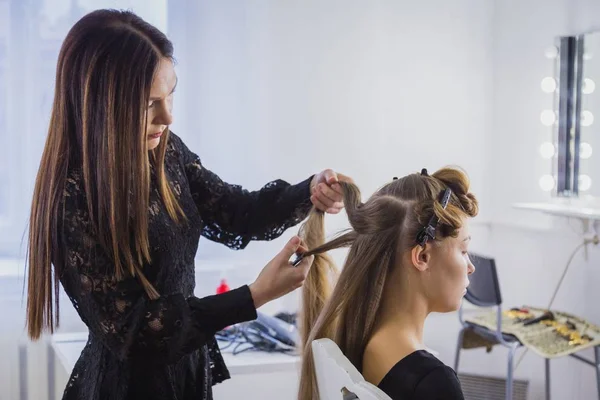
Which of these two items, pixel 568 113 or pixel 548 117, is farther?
pixel 548 117

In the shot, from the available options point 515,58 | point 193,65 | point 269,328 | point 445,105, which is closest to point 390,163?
point 445,105

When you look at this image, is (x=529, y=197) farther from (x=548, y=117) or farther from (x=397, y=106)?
(x=397, y=106)

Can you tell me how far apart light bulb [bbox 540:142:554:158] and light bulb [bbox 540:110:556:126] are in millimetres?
76

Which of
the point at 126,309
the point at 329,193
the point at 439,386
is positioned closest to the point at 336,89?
the point at 329,193

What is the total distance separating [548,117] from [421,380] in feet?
6.73

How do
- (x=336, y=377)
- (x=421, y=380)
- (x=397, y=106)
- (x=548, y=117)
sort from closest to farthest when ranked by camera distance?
(x=336, y=377) → (x=421, y=380) → (x=548, y=117) → (x=397, y=106)

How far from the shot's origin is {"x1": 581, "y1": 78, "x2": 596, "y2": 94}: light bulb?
8.94ft

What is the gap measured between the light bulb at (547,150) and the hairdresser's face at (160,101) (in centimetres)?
196

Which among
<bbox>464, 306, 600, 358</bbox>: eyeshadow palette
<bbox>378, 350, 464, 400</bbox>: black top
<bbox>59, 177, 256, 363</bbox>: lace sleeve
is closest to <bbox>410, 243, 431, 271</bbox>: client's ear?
<bbox>378, 350, 464, 400</bbox>: black top

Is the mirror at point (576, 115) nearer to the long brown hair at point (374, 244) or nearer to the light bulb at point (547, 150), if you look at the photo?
the light bulb at point (547, 150)

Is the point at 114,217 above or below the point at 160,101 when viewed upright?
below

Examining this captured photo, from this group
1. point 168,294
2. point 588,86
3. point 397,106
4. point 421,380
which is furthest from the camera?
point 397,106

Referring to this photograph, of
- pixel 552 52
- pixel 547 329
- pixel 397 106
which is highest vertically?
pixel 552 52

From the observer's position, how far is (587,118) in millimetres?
2771
